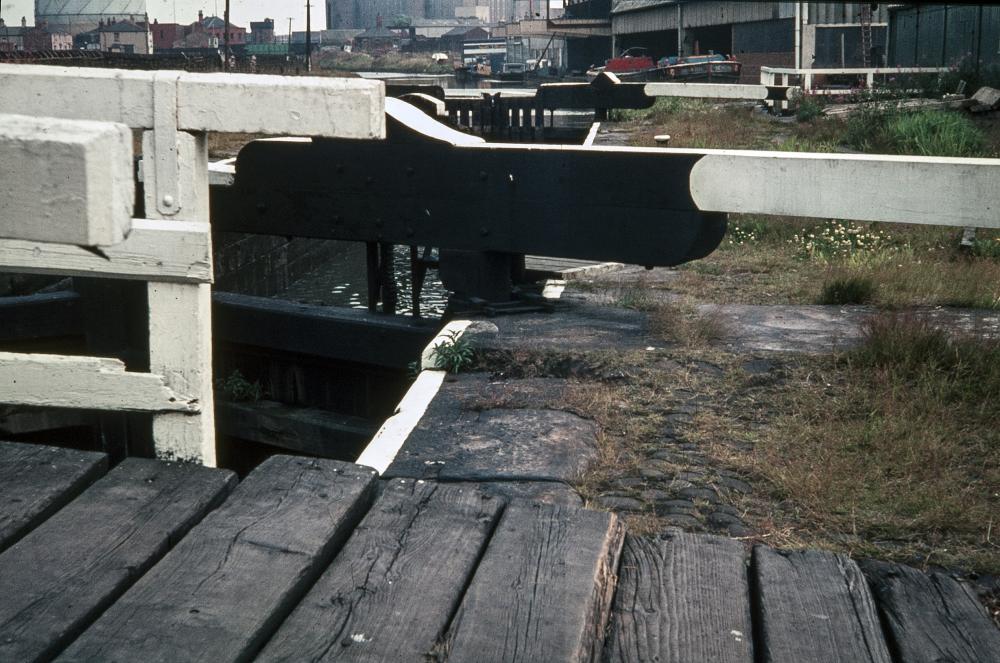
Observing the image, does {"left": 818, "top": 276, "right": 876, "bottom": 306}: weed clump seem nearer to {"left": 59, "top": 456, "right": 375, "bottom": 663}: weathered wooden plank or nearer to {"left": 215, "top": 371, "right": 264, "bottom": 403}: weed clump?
{"left": 215, "top": 371, "right": 264, "bottom": 403}: weed clump

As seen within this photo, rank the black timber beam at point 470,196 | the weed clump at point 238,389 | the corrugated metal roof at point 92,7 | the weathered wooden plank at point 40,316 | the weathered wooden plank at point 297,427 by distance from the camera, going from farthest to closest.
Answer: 1. the corrugated metal roof at point 92,7
2. the weathered wooden plank at point 40,316
3. the weed clump at point 238,389
4. the weathered wooden plank at point 297,427
5. the black timber beam at point 470,196

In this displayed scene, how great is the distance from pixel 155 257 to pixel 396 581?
0.91 m

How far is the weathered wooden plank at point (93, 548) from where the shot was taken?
5.47 feet

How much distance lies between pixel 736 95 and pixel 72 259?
11057mm

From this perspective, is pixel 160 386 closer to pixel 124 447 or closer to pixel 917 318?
pixel 917 318

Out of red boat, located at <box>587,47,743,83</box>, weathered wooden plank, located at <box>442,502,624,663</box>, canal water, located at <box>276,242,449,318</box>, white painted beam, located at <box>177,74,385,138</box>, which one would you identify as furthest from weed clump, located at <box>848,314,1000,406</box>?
red boat, located at <box>587,47,743,83</box>

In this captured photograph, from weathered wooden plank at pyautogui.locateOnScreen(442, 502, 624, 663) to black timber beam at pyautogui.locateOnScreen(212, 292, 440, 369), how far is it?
450cm

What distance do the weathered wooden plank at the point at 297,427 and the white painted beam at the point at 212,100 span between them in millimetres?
4593

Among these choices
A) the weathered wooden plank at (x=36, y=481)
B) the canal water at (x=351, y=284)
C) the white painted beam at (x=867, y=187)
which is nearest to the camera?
the weathered wooden plank at (x=36, y=481)

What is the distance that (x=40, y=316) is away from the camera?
7.71 m

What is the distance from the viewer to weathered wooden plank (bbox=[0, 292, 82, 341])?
7.68m

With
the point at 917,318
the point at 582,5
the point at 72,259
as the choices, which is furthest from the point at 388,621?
the point at 582,5

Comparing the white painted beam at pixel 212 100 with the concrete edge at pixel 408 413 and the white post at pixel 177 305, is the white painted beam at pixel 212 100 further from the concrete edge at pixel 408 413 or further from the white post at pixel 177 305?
the concrete edge at pixel 408 413

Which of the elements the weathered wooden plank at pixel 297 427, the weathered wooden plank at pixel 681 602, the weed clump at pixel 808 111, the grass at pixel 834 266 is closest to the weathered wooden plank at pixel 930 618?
the weathered wooden plank at pixel 681 602
